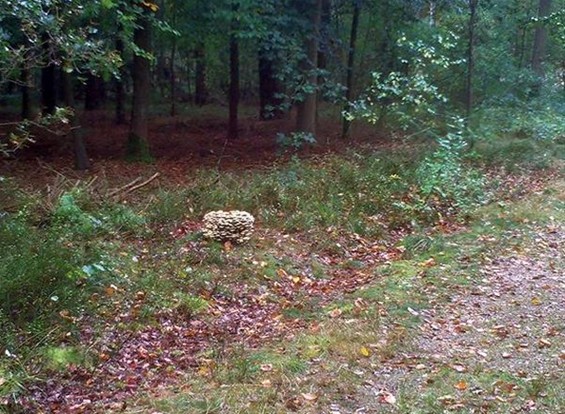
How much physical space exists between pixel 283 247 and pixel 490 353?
3698 mm

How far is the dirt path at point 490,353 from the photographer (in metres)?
4.52

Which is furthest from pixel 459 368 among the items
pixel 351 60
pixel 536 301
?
pixel 351 60

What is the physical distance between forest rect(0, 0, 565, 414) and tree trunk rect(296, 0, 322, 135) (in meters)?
A: 0.06

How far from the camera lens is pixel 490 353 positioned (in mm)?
5434

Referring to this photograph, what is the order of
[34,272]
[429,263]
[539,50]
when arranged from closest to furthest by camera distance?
[34,272], [429,263], [539,50]

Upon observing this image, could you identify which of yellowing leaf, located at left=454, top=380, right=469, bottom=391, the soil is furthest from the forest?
the soil

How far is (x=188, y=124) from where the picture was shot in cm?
1981

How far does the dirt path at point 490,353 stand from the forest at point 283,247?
0.02m

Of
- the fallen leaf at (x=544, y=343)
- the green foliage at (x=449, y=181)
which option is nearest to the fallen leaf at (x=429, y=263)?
the fallen leaf at (x=544, y=343)

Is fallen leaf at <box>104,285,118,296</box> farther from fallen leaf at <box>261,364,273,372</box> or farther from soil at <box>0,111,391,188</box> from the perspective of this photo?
soil at <box>0,111,391,188</box>

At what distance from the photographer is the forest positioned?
4879mm

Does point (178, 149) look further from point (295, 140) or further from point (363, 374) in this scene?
point (363, 374)

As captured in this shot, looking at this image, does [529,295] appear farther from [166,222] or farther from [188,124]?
[188,124]

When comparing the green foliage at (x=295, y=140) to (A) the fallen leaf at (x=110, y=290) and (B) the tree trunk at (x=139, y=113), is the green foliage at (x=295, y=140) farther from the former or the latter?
(A) the fallen leaf at (x=110, y=290)
